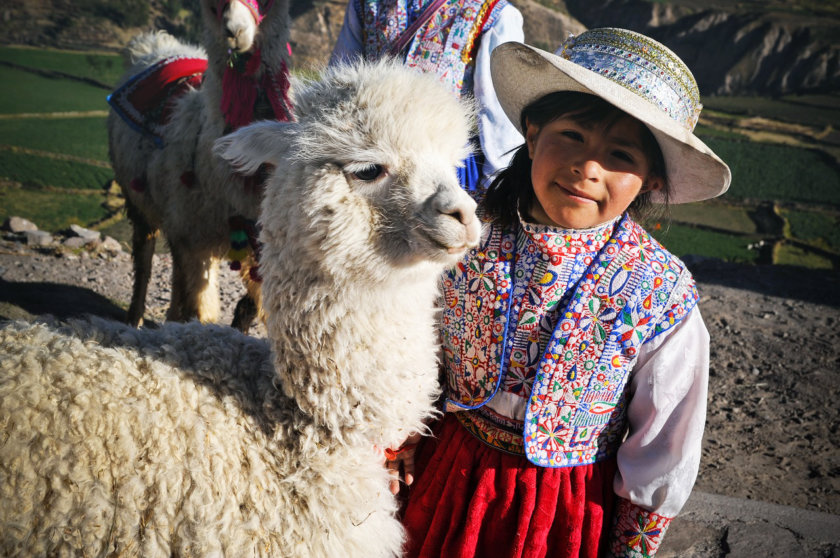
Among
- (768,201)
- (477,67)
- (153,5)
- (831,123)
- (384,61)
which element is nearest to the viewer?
(384,61)

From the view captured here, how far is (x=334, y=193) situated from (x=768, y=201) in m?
11.0

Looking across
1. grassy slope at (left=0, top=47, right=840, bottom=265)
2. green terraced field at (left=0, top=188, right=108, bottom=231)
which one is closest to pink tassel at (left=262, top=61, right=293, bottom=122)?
green terraced field at (left=0, top=188, right=108, bottom=231)

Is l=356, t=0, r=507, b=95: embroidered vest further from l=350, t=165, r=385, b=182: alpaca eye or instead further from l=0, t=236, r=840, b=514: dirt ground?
l=0, t=236, r=840, b=514: dirt ground

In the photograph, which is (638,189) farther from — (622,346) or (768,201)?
(768,201)

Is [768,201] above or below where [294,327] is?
below

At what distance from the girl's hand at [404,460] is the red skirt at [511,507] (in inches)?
3.5

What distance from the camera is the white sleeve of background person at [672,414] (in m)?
1.20

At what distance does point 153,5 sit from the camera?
11492 mm

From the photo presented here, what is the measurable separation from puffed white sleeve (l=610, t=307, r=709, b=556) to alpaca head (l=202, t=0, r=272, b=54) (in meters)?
2.48

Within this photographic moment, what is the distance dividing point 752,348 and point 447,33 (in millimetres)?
3130

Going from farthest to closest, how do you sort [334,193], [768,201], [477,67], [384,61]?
[768,201], [477,67], [384,61], [334,193]

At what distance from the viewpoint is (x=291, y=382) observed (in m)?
1.26

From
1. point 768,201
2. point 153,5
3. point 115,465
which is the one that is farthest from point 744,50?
point 115,465

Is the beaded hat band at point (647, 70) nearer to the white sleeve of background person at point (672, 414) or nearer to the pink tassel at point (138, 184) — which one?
the white sleeve of background person at point (672, 414)
